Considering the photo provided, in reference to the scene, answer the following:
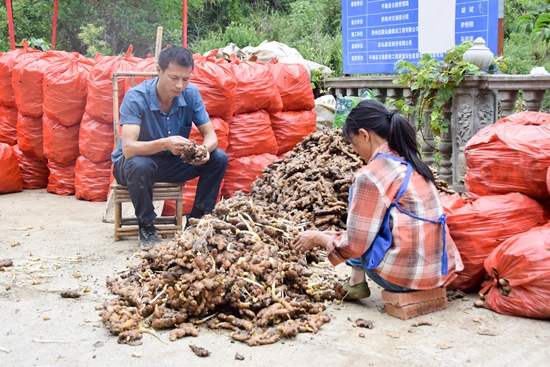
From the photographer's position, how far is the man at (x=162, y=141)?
14.5ft

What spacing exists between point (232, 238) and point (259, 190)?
1704 mm

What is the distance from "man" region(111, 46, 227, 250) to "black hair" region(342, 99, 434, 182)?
5.76 feet

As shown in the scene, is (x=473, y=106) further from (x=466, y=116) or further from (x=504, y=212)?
(x=504, y=212)

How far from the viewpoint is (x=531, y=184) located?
3.45 m

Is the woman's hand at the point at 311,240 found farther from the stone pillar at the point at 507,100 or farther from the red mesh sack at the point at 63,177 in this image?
the red mesh sack at the point at 63,177

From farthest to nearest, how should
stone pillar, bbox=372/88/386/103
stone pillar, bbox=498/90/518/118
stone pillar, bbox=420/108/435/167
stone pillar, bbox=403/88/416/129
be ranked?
stone pillar, bbox=372/88/386/103, stone pillar, bbox=403/88/416/129, stone pillar, bbox=420/108/435/167, stone pillar, bbox=498/90/518/118

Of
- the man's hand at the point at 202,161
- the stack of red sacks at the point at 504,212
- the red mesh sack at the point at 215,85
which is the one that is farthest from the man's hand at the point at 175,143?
the stack of red sacks at the point at 504,212

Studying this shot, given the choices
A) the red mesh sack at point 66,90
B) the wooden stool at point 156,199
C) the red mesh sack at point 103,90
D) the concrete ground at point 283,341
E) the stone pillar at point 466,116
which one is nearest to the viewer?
the concrete ground at point 283,341

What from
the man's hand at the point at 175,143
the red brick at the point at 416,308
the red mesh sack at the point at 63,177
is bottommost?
the red brick at the point at 416,308

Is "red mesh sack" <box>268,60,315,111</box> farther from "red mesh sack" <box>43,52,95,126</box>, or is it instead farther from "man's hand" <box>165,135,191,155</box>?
"man's hand" <box>165,135,191,155</box>

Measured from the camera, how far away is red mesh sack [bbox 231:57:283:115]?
5.84 m

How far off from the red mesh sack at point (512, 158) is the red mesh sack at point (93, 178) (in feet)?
12.6

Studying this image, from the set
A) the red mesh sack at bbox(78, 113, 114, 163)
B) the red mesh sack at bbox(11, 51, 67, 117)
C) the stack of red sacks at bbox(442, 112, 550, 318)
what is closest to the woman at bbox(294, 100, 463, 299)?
the stack of red sacks at bbox(442, 112, 550, 318)

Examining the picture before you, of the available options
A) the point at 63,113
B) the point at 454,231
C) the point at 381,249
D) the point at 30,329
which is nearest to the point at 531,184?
the point at 454,231
